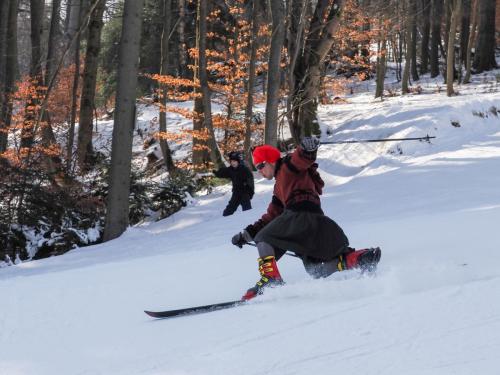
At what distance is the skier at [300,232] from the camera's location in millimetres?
4949

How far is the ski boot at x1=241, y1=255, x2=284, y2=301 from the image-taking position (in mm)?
4915

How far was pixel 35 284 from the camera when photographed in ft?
20.9

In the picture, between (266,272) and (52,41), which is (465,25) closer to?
(52,41)

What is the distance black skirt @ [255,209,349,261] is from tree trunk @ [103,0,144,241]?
7.02 m

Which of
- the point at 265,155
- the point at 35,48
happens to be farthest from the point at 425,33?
the point at 265,155

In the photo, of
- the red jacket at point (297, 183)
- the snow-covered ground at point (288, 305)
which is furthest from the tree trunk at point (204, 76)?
the red jacket at point (297, 183)

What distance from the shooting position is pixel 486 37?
87.2 ft

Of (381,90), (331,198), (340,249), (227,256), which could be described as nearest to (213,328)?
(340,249)

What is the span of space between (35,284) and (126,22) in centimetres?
612

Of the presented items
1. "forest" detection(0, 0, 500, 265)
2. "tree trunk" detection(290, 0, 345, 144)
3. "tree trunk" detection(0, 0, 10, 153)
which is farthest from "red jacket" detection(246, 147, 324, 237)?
"tree trunk" detection(0, 0, 10, 153)

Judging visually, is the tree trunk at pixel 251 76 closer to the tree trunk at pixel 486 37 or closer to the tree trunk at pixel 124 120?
the tree trunk at pixel 124 120

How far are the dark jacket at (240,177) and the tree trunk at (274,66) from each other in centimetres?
184

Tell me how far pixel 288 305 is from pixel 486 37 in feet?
83.2

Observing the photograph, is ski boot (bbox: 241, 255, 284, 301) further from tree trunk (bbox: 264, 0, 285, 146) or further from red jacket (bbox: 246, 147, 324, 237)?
tree trunk (bbox: 264, 0, 285, 146)
